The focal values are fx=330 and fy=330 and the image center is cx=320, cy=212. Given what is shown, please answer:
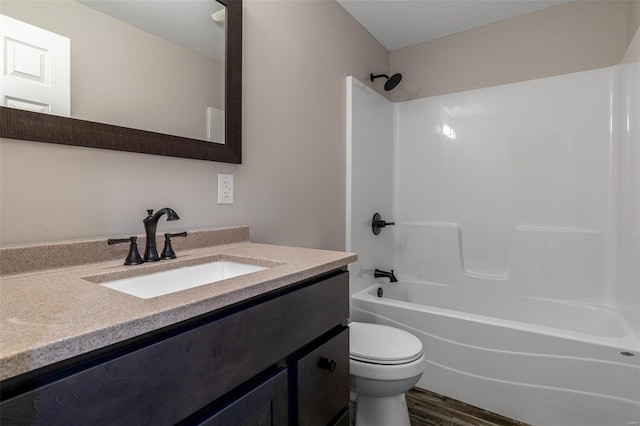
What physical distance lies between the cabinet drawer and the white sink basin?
0.32 metres

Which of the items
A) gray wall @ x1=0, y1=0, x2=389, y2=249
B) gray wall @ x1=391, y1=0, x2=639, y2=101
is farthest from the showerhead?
gray wall @ x1=391, y1=0, x2=639, y2=101

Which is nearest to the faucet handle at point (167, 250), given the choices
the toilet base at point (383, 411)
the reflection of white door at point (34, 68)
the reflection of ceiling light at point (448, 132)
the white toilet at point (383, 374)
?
the reflection of white door at point (34, 68)

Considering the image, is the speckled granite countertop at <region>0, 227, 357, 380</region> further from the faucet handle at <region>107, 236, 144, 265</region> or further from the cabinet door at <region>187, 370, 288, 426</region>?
the cabinet door at <region>187, 370, 288, 426</region>

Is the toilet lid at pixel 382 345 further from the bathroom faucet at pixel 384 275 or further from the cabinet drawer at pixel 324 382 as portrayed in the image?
the bathroom faucet at pixel 384 275

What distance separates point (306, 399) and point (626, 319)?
6.39 ft

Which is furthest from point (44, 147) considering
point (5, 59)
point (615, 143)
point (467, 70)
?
point (615, 143)

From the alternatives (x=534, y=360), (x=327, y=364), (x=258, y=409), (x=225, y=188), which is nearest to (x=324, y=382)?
(x=327, y=364)

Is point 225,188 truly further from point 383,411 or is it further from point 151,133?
point 383,411

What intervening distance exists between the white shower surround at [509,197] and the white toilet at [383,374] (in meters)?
0.50

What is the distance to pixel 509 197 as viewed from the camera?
2.38 meters

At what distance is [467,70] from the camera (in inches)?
100.0

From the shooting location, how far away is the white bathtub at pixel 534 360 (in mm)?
1479

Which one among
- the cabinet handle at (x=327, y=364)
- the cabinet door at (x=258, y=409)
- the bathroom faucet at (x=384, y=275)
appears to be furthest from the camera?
the bathroom faucet at (x=384, y=275)

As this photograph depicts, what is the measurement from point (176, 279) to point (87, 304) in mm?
437
